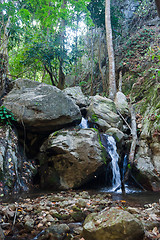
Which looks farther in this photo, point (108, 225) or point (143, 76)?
point (143, 76)

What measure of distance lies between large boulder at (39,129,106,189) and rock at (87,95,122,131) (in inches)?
79.8

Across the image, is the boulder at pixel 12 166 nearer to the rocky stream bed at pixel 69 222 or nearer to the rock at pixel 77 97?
the rocky stream bed at pixel 69 222

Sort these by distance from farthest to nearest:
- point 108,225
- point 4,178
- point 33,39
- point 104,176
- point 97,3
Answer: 1. point 97,3
2. point 33,39
3. point 104,176
4. point 4,178
5. point 108,225

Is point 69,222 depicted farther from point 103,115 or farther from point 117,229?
point 103,115

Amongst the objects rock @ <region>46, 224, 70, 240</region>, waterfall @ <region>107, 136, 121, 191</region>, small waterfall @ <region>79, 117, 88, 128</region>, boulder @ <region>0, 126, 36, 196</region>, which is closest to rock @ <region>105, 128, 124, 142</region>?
waterfall @ <region>107, 136, 121, 191</region>

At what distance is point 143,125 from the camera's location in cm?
856

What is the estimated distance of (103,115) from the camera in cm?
921

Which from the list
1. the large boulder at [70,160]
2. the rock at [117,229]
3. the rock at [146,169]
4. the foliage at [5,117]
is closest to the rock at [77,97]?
the large boulder at [70,160]

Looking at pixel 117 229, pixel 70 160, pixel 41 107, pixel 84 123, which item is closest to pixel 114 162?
pixel 70 160

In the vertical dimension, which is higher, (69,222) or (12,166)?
(12,166)

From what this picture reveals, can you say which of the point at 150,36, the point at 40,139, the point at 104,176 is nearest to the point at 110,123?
the point at 104,176

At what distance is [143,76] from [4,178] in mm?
10190

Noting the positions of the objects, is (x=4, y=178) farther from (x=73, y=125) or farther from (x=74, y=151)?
(x=73, y=125)

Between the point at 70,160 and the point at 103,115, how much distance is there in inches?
141
